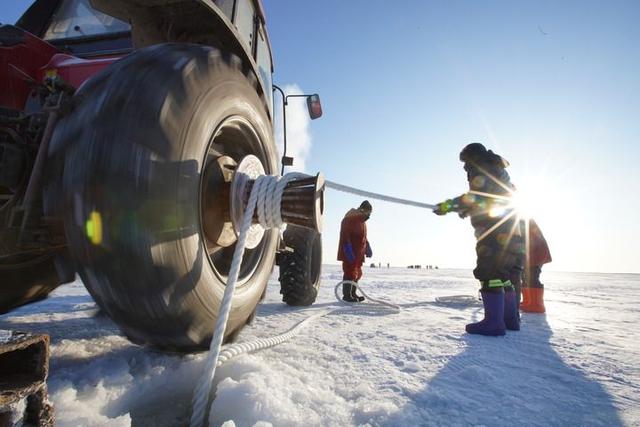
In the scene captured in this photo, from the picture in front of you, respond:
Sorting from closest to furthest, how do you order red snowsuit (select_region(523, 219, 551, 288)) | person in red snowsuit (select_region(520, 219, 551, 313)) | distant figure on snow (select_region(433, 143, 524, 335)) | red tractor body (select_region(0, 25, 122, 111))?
red tractor body (select_region(0, 25, 122, 111)) < distant figure on snow (select_region(433, 143, 524, 335)) < person in red snowsuit (select_region(520, 219, 551, 313)) < red snowsuit (select_region(523, 219, 551, 288))

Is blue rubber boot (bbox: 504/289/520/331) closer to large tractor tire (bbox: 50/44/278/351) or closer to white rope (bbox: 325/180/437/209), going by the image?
white rope (bbox: 325/180/437/209)

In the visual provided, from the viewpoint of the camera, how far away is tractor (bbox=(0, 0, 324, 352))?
3.34 ft

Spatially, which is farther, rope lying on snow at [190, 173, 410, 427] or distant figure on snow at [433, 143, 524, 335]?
distant figure on snow at [433, 143, 524, 335]

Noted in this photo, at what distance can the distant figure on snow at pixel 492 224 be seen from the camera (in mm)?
2773

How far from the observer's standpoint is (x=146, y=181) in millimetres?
1051

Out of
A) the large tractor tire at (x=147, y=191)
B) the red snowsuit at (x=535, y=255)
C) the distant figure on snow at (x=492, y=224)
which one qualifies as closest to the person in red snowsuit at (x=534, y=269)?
the red snowsuit at (x=535, y=255)


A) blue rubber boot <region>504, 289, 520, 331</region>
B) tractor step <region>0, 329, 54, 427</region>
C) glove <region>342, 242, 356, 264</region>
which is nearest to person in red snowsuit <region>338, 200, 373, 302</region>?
glove <region>342, 242, 356, 264</region>

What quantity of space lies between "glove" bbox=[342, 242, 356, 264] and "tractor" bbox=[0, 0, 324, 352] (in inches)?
142

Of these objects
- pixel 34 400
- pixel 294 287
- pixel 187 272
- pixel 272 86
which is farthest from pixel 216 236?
pixel 272 86

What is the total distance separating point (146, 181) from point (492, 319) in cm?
249

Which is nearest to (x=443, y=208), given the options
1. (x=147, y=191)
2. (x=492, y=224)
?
(x=492, y=224)

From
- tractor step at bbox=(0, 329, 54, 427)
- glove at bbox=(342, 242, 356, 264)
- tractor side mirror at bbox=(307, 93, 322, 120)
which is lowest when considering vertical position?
tractor step at bbox=(0, 329, 54, 427)

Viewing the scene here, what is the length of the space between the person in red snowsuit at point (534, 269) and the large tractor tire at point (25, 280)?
4652mm

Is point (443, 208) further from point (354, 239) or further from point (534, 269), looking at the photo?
point (354, 239)
